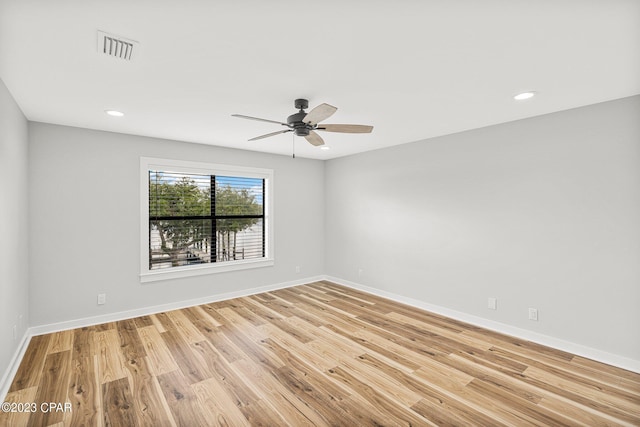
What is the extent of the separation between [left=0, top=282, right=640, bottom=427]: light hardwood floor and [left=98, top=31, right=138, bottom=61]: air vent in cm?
243

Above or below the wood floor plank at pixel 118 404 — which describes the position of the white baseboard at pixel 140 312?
above

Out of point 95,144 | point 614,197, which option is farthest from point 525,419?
point 95,144

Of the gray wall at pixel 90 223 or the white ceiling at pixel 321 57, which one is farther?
the gray wall at pixel 90 223

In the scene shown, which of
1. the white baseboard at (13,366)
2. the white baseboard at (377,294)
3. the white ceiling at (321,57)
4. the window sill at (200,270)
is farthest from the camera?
the window sill at (200,270)

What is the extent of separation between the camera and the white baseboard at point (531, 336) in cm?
267

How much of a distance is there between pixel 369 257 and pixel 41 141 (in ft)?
15.4

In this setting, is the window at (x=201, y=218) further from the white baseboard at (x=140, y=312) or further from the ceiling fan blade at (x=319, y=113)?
the ceiling fan blade at (x=319, y=113)

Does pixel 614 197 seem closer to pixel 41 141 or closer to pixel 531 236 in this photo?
pixel 531 236

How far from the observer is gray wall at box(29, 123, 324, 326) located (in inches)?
131

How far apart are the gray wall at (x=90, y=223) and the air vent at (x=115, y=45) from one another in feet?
7.68

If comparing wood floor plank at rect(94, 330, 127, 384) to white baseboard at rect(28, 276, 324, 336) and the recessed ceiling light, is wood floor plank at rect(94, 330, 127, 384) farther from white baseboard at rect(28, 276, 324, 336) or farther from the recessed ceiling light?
the recessed ceiling light

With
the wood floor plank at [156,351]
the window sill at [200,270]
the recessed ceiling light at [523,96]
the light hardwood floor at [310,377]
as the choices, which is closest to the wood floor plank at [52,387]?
the light hardwood floor at [310,377]

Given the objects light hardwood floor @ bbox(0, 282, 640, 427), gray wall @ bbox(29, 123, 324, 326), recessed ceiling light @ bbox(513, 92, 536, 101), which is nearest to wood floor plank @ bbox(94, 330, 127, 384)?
light hardwood floor @ bbox(0, 282, 640, 427)

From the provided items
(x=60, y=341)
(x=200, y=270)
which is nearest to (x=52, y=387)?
(x=60, y=341)
